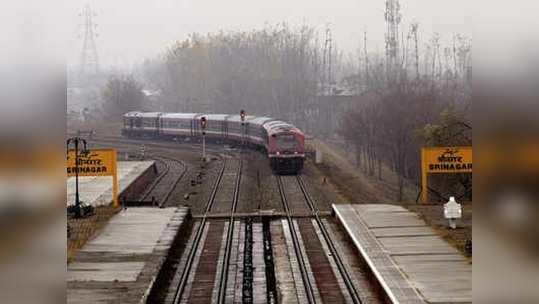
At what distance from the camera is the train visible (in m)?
27.8

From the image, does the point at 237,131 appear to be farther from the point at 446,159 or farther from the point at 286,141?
the point at 446,159

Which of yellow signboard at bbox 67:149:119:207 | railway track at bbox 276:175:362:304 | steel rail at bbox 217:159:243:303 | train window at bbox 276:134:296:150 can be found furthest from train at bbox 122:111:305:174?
yellow signboard at bbox 67:149:119:207

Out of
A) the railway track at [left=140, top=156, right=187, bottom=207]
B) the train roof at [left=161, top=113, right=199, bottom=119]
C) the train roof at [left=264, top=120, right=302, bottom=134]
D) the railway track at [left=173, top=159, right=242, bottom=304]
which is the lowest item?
the railway track at [left=173, top=159, right=242, bottom=304]

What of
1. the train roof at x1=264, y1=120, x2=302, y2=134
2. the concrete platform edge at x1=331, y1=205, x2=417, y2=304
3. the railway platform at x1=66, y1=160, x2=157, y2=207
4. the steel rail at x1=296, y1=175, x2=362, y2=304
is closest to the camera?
the concrete platform edge at x1=331, y1=205, x2=417, y2=304

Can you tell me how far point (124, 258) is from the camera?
42.7 feet

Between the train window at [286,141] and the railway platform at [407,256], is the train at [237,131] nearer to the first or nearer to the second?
the train window at [286,141]

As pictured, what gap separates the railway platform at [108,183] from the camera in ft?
69.3

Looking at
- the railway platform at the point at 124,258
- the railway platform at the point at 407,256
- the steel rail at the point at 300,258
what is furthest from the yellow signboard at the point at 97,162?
the railway platform at the point at 407,256

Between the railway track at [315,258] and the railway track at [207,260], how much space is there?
4.35 feet

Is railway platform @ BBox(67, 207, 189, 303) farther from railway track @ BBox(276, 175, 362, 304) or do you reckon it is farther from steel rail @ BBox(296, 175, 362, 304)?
steel rail @ BBox(296, 175, 362, 304)

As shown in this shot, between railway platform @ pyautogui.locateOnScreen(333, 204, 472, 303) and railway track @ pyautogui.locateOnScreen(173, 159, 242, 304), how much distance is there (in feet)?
8.03

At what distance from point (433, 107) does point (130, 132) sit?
20007 mm


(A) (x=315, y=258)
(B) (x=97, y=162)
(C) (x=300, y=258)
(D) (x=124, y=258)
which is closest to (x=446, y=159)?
(A) (x=315, y=258)

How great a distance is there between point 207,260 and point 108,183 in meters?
11.8
